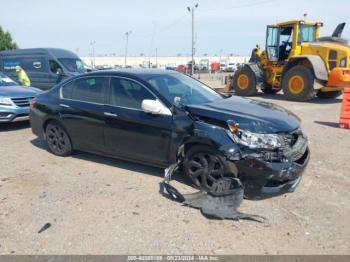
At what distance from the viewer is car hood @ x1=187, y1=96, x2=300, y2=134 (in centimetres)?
431

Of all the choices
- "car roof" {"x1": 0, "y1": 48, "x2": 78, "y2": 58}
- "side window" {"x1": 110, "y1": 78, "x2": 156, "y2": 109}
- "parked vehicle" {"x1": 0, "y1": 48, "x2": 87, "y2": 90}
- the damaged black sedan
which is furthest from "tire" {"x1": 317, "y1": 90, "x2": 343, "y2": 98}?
"side window" {"x1": 110, "y1": 78, "x2": 156, "y2": 109}

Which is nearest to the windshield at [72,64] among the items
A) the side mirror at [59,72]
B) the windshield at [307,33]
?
the side mirror at [59,72]

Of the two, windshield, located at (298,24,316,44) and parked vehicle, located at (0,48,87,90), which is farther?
parked vehicle, located at (0,48,87,90)

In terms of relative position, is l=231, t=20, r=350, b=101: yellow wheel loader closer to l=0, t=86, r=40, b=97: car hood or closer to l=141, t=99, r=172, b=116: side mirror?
l=0, t=86, r=40, b=97: car hood

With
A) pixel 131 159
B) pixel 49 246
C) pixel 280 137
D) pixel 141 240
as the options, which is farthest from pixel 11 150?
pixel 280 137

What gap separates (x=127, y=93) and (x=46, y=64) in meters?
12.4

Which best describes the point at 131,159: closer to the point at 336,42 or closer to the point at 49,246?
the point at 49,246

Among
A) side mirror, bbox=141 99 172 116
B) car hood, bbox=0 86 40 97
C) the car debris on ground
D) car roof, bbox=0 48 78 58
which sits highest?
car roof, bbox=0 48 78 58

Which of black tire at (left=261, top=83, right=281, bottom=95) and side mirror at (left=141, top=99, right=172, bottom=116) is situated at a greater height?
side mirror at (left=141, top=99, right=172, bottom=116)

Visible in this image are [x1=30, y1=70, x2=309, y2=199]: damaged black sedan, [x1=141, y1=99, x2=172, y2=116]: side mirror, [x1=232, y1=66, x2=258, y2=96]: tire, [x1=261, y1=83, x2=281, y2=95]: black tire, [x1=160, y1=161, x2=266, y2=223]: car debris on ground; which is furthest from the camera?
[x1=261, y1=83, x2=281, y2=95]: black tire

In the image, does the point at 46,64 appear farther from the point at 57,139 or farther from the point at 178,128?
the point at 178,128

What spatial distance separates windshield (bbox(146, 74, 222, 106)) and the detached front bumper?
1.31m

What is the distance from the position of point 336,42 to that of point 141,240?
43.0 ft

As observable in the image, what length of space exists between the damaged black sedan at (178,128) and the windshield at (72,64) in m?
10.4
